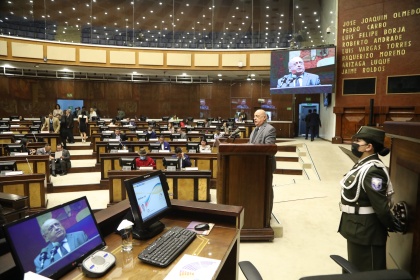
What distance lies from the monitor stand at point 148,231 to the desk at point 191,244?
4 cm

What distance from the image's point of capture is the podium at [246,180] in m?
3.39

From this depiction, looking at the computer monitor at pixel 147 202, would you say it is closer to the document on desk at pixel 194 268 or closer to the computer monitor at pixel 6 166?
the document on desk at pixel 194 268

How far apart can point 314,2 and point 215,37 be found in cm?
451

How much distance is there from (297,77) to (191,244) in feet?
32.0

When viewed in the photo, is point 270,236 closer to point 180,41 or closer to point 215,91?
point 180,41

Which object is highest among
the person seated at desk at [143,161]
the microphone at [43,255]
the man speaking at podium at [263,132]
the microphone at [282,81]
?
the microphone at [282,81]

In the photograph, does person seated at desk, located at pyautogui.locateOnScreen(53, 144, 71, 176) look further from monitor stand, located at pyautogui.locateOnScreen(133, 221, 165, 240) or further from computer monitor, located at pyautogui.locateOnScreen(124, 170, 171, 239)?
monitor stand, located at pyautogui.locateOnScreen(133, 221, 165, 240)

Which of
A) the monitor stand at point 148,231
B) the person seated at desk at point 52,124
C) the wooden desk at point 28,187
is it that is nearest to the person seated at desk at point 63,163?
the wooden desk at point 28,187

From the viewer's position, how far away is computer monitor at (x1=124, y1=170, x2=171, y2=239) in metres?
1.85

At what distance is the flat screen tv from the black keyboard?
369 inches

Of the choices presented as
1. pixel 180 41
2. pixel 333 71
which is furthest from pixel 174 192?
pixel 180 41

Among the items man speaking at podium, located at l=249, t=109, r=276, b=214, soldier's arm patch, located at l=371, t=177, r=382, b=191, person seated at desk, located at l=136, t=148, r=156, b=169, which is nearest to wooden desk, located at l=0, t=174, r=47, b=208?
person seated at desk, located at l=136, t=148, r=156, b=169

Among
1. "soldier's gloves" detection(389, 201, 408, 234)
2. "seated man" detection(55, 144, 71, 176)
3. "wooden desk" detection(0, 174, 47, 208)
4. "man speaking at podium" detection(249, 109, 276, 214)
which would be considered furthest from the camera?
"seated man" detection(55, 144, 71, 176)

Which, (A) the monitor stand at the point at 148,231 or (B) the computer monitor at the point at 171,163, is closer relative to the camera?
(A) the monitor stand at the point at 148,231
